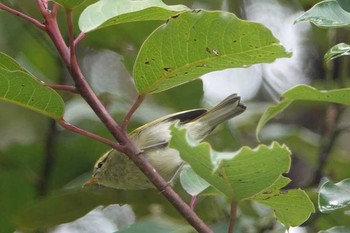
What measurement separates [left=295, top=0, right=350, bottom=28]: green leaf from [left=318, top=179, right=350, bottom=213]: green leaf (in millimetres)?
278

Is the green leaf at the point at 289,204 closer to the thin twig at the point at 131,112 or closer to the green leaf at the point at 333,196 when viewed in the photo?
the green leaf at the point at 333,196

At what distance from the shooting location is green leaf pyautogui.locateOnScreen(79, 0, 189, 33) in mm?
1285

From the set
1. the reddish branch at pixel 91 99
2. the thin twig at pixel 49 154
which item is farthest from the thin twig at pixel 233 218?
the thin twig at pixel 49 154

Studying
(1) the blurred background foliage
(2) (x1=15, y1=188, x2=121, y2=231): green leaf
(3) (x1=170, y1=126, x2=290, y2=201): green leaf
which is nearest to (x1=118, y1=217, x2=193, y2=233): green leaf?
(1) the blurred background foliage

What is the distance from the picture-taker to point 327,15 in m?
1.32

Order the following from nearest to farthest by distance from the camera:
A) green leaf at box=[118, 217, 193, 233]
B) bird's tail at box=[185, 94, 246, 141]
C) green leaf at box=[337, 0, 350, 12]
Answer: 1. green leaf at box=[337, 0, 350, 12]
2. green leaf at box=[118, 217, 193, 233]
3. bird's tail at box=[185, 94, 246, 141]

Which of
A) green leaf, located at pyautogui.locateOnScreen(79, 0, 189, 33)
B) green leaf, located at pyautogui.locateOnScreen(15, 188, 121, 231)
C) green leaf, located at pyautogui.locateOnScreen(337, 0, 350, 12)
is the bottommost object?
green leaf, located at pyautogui.locateOnScreen(15, 188, 121, 231)

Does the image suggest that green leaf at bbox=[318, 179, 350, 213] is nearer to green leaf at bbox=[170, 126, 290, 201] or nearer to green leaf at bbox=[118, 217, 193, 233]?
green leaf at bbox=[170, 126, 290, 201]

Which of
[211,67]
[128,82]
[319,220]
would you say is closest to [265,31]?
[211,67]

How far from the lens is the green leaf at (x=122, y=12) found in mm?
1285

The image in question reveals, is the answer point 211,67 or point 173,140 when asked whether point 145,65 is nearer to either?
point 211,67

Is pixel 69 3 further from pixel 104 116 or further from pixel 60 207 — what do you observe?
pixel 60 207

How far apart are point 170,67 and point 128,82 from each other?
6.65ft

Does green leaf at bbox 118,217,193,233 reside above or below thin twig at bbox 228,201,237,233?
below
